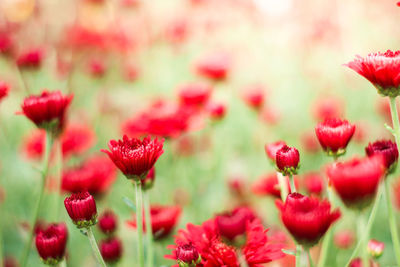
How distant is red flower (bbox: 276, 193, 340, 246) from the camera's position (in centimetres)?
71

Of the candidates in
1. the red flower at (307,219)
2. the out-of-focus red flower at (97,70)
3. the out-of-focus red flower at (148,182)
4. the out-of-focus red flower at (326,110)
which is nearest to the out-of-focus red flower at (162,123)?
the out-of-focus red flower at (148,182)

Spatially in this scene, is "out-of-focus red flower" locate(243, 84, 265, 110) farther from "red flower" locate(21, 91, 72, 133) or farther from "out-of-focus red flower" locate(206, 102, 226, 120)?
"red flower" locate(21, 91, 72, 133)

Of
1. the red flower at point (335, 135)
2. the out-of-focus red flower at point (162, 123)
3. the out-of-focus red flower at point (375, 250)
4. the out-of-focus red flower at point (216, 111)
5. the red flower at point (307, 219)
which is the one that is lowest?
the out-of-focus red flower at point (375, 250)

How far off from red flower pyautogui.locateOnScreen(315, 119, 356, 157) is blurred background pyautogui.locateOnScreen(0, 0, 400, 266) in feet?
2.18

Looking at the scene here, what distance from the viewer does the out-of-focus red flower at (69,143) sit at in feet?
6.90

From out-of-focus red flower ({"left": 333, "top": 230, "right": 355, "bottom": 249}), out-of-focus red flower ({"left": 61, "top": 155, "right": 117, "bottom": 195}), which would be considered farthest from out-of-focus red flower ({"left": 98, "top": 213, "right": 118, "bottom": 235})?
out-of-focus red flower ({"left": 333, "top": 230, "right": 355, "bottom": 249})

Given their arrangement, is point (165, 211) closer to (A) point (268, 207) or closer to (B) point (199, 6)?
(A) point (268, 207)

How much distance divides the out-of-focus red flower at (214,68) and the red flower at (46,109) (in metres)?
1.38

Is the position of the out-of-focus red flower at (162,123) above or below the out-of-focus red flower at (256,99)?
below

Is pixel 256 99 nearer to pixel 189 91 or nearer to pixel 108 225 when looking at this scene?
pixel 189 91

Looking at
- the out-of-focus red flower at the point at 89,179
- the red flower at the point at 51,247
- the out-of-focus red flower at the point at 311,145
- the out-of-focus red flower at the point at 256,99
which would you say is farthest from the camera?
the out-of-focus red flower at the point at 311,145

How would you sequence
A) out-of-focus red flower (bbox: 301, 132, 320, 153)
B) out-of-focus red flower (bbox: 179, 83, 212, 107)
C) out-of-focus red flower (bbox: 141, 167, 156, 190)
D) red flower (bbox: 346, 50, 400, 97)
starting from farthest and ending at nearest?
out-of-focus red flower (bbox: 301, 132, 320, 153) < out-of-focus red flower (bbox: 179, 83, 212, 107) < out-of-focus red flower (bbox: 141, 167, 156, 190) < red flower (bbox: 346, 50, 400, 97)

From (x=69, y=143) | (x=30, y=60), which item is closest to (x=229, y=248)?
(x=69, y=143)

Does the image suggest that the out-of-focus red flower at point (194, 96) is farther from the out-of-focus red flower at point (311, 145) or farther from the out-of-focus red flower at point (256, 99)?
the out-of-focus red flower at point (311, 145)
